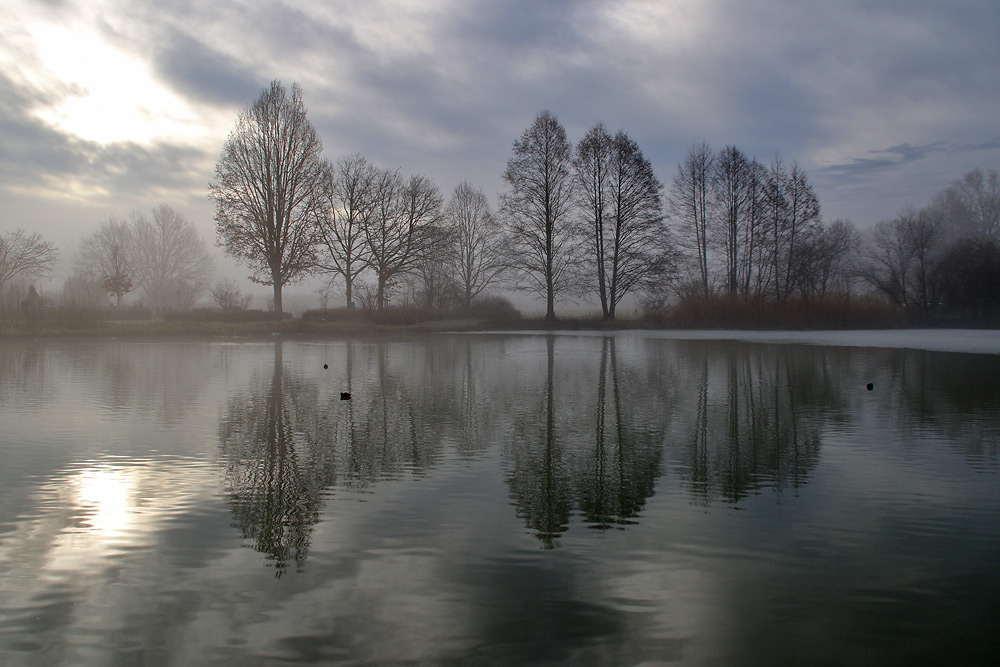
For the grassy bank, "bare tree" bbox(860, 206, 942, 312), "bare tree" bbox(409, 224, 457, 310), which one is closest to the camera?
the grassy bank

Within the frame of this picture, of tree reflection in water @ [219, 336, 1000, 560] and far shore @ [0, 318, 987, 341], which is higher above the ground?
far shore @ [0, 318, 987, 341]

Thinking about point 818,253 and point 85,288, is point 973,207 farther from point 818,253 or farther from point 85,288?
point 85,288

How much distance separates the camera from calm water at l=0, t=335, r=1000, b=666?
2617mm

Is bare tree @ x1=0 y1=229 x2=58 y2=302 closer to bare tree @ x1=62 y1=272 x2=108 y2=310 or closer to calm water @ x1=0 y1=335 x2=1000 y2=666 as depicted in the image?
bare tree @ x1=62 y1=272 x2=108 y2=310

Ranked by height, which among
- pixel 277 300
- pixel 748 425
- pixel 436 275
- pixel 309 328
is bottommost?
pixel 748 425

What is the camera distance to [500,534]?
3764 millimetres

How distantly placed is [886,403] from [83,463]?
9371 mm

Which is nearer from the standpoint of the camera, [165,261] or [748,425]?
[748,425]

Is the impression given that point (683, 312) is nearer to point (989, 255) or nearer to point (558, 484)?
point (989, 255)

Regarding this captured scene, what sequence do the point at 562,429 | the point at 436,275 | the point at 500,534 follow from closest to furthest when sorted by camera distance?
the point at 500,534, the point at 562,429, the point at 436,275

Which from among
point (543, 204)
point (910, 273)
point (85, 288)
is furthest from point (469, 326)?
point (85, 288)

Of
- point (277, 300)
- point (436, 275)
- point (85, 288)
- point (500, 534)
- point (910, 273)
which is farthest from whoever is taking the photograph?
point (85, 288)

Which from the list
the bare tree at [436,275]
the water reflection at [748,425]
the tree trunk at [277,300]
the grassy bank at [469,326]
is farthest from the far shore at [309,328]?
the water reflection at [748,425]

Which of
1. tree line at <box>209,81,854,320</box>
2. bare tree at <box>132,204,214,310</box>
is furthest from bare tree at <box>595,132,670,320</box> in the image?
bare tree at <box>132,204,214,310</box>
